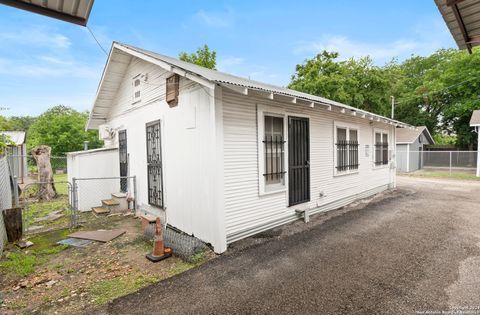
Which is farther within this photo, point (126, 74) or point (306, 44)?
point (306, 44)

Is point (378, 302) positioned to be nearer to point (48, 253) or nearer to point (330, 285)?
point (330, 285)

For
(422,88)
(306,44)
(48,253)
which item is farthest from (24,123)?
(422,88)

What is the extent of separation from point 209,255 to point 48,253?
294cm

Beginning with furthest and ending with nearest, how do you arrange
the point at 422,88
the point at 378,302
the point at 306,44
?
the point at 422,88 → the point at 306,44 → the point at 378,302

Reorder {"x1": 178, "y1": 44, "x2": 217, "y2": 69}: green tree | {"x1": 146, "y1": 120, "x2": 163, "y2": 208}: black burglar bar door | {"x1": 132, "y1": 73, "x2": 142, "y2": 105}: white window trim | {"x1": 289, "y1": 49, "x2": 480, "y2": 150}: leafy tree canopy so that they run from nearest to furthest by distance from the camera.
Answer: {"x1": 146, "y1": 120, "x2": 163, "y2": 208}: black burglar bar door → {"x1": 132, "y1": 73, "x2": 142, "y2": 105}: white window trim → {"x1": 289, "y1": 49, "x2": 480, "y2": 150}: leafy tree canopy → {"x1": 178, "y1": 44, "x2": 217, "y2": 69}: green tree

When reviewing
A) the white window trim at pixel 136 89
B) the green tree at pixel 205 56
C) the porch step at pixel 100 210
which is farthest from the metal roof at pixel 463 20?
the green tree at pixel 205 56

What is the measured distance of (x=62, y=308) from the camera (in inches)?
103

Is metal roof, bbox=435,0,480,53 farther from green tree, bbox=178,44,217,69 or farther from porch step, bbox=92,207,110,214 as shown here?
green tree, bbox=178,44,217,69

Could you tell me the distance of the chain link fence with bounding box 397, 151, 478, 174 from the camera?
61.4 ft

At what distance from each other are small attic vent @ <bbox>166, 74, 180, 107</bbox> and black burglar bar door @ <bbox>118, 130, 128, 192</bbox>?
3208mm

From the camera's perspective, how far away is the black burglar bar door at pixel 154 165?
5.63 metres

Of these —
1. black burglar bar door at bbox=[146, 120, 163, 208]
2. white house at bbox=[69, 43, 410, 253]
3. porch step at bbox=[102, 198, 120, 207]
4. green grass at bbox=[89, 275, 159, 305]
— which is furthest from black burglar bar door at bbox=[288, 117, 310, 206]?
porch step at bbox=[102, 198, 120, 207]

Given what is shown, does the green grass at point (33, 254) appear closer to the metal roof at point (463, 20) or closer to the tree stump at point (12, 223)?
the tree stump at point (12, 223)

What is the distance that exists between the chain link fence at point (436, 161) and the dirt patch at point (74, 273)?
20.4 m
